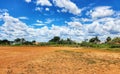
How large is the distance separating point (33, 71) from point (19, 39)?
242ft

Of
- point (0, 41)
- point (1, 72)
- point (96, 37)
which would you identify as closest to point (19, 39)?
point (0, 41)

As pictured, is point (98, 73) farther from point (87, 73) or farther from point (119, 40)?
point (119, 40)

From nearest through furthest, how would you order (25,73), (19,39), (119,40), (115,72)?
(25,73) < (115,72) < (119,40) < (19,39)

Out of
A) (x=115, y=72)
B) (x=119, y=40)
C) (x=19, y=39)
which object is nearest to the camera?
(x=115, y=72)

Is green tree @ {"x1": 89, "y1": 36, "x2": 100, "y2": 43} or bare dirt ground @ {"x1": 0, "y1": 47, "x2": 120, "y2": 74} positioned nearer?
bare dirt ground @ {"x1": 0, "y1": 47, "x2": 120, "y2": 74}

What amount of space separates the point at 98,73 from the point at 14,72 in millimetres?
5295

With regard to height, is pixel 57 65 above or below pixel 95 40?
below

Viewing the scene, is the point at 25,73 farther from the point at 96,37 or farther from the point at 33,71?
the point at 96,37

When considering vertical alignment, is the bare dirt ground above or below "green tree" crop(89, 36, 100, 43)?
below

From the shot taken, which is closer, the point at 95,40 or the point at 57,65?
the point at 57,65

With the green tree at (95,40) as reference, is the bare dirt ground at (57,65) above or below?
below

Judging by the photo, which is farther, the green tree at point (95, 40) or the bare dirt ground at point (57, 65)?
the green tree at point (95, 40)

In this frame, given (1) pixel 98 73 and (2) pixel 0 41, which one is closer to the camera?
(1) pixel 98 73

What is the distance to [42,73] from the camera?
13.4 metres
